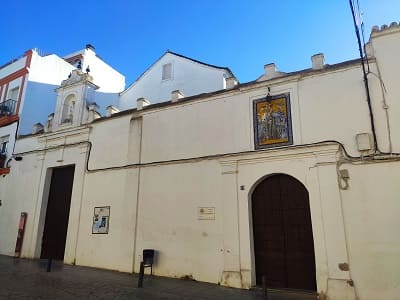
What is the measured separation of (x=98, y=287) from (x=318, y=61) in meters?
8.28

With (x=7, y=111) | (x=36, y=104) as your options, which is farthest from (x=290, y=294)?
(x=7, y=111)

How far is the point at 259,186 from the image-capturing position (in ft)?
28.1

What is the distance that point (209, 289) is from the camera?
752 centimetres

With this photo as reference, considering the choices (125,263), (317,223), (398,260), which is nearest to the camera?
(398,260)

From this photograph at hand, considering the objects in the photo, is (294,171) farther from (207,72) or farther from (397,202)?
(207,72)

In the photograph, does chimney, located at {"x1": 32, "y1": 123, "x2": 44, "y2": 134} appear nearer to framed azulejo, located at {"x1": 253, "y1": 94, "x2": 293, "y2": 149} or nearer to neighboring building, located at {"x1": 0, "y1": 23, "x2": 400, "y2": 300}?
neighboring building, located at {"x1": 0, "y1": 23, "x2": 400, "y2": 300}

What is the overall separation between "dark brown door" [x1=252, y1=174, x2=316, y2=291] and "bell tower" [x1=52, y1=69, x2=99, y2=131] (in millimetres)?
8375

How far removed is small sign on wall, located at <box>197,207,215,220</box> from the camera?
8.70m

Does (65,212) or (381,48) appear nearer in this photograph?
(381,48)

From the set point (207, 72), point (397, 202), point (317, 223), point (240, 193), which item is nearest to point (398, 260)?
point (397, 202)

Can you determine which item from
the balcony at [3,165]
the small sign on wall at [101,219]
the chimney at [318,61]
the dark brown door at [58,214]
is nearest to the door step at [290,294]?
the small sign on wall at [101,219]

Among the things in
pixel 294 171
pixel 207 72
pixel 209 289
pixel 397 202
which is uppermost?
pixel 207 72

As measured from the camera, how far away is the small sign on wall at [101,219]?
10531 mm

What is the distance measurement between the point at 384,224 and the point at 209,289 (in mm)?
4321
